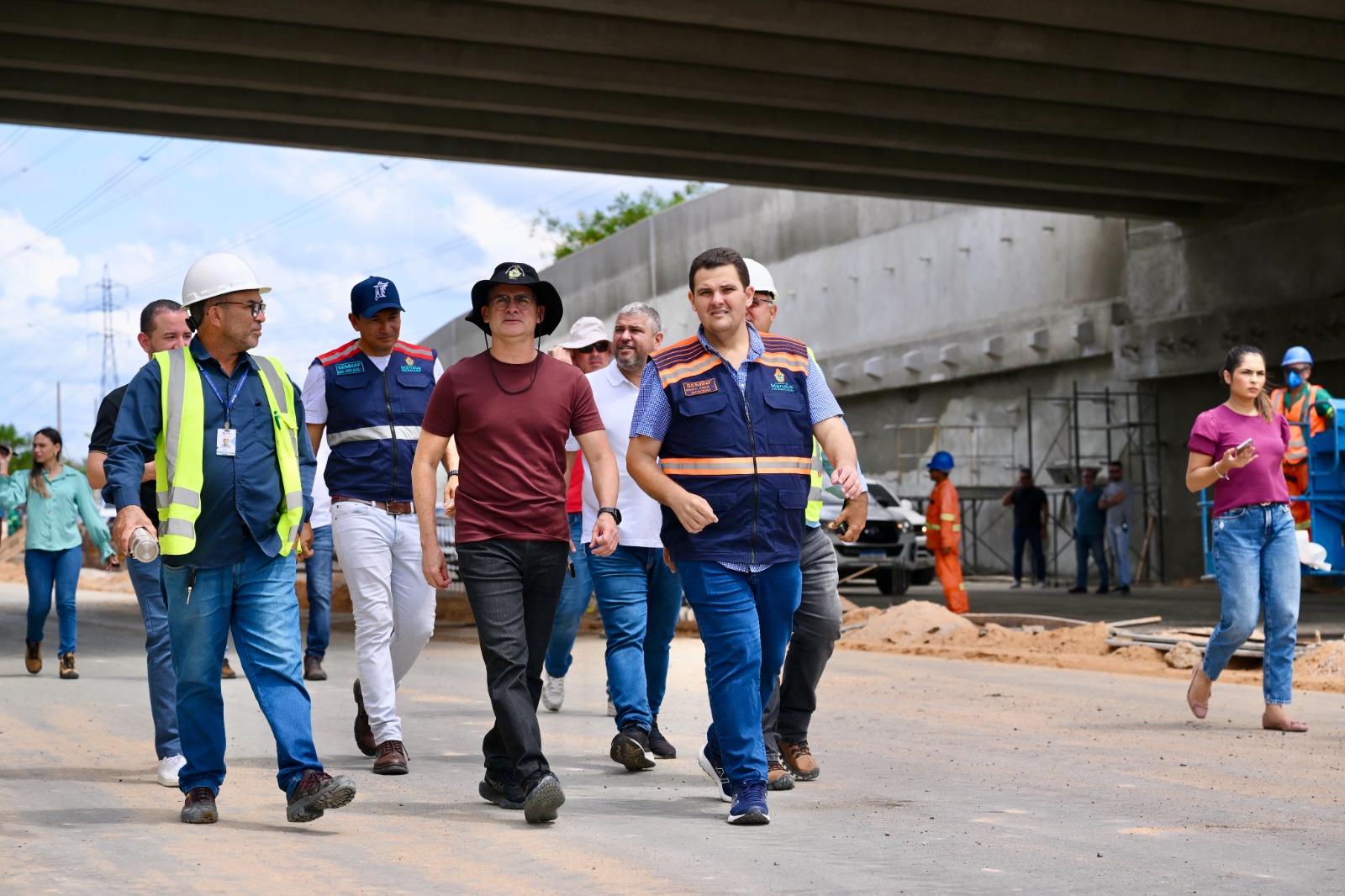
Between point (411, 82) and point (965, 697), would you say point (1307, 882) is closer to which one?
point (965, 697)

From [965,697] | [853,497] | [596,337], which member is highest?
[596,337]

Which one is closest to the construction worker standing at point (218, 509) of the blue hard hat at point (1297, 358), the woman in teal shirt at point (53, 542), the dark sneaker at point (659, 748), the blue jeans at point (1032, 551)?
the dark sneaker at point (659, 748)

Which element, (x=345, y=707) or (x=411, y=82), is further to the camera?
(x=411, y=82)

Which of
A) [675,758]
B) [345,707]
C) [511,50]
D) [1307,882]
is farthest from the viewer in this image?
[511,50]

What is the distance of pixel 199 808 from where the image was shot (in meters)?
6.31

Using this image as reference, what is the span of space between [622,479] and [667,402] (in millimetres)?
1936

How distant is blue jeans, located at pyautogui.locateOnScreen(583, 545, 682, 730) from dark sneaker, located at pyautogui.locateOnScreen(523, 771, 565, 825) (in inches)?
65.1

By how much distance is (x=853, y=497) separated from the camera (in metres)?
6.36

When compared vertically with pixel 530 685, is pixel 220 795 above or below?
below

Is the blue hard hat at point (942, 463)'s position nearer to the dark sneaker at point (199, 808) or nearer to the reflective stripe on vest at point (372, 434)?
the reflective stripe on vest at point (372, 434)

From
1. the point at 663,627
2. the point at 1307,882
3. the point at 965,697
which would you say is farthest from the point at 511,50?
the point at 1307,882

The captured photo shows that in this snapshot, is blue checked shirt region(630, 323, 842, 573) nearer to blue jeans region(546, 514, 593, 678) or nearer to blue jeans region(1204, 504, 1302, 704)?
blue jeans region(546, 514, 593, 678)

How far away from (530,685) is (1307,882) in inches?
120

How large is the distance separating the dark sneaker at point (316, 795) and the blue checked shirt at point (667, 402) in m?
1.59
